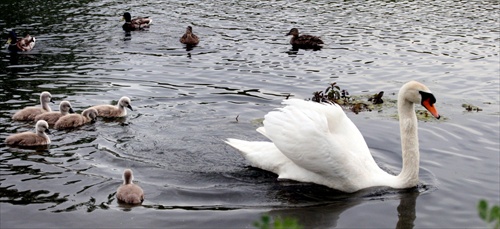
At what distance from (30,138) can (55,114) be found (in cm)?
163

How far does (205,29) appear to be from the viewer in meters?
23.3

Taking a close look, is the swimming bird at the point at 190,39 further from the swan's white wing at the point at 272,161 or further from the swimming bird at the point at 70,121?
the swan's white wing at the point at 272,161

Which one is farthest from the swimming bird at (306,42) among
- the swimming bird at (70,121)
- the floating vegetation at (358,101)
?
the swimming bird at (70,121)

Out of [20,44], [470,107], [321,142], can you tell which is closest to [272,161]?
[321,142]

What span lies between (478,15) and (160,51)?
12.0 meters

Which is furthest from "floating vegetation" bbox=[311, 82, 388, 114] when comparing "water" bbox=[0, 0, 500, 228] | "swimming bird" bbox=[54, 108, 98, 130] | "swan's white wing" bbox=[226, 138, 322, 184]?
"swimming bird" bbox=[54, 108, 98, 130]

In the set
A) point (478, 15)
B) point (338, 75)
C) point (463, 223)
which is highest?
point (478, 15)

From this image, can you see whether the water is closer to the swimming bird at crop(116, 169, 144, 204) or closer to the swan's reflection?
the swan's reflection

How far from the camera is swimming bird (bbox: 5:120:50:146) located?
11.4 metres

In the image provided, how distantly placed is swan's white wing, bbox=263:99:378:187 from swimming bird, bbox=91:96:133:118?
4176mm

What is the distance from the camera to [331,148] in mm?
9469

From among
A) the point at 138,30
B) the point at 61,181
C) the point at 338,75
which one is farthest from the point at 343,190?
the point at 138,30

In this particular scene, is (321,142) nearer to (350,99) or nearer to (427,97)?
(427,97)

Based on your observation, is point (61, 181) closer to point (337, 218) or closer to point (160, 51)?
point (337, 218)
